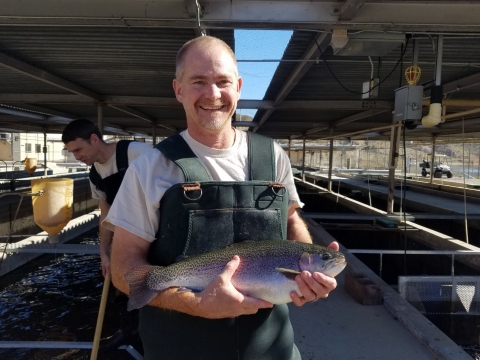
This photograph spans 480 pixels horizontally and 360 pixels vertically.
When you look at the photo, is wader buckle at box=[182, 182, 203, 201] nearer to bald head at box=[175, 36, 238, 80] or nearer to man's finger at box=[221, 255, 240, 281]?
man's finger at box=[221, 255, 240, 281]

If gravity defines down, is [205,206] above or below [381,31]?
below

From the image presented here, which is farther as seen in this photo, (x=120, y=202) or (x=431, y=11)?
(x=431, y=11)

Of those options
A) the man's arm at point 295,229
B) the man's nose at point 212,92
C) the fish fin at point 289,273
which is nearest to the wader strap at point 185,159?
the man's nose at point 212,92

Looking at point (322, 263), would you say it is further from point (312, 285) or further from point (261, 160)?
point (261, 160)

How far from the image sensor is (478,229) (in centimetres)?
1027

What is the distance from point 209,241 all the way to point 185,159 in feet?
1.24

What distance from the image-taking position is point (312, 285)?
1.56m

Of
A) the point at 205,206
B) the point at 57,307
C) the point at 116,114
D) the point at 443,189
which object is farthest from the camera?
the point at 443,189

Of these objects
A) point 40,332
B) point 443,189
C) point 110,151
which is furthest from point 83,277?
point 443,189

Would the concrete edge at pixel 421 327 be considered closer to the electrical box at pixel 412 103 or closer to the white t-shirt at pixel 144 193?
the electrical box at pixel 412 103

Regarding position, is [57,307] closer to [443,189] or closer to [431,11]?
[431,11]

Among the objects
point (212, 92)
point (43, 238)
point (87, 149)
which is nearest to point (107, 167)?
point (87, 149)

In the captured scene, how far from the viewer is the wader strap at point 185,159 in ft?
5.46

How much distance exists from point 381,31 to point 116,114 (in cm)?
1235
